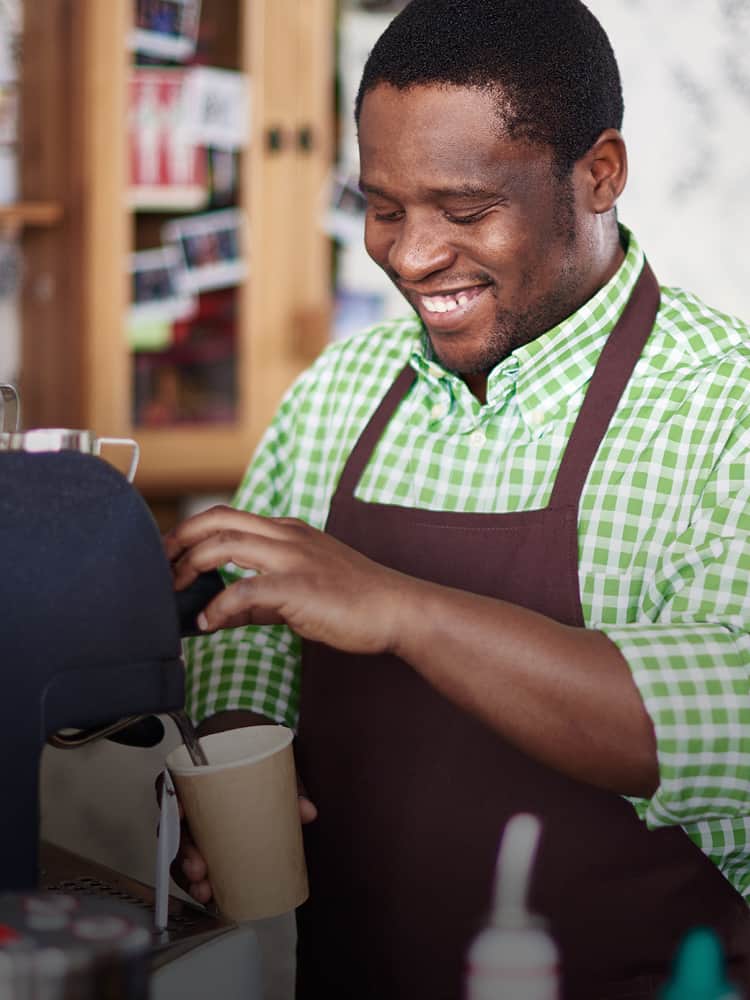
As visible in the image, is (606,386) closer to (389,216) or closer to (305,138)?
(389,216)

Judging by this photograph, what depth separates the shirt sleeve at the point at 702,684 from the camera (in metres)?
0.88

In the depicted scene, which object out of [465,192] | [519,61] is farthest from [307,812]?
[519,61]

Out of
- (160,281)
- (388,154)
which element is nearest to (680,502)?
(388,154)

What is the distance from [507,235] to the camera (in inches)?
44.8

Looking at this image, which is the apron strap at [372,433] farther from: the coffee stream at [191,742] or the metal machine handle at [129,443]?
the coffee stream at [191,742]

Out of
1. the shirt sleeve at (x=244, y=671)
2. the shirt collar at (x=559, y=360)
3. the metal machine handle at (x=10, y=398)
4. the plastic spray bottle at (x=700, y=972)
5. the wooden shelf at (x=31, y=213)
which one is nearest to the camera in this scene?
the plastic spray bottle at (x=700, y=972)

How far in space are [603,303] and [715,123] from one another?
3.98 ft

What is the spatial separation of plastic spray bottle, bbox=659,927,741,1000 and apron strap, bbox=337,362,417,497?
0.74 meters

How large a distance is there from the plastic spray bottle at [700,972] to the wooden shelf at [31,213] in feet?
7.53

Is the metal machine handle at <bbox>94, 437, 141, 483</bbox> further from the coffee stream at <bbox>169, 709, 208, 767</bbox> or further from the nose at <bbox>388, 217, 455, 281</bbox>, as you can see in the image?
the nose at <bbox>388, 217, 455, 281</bbox>

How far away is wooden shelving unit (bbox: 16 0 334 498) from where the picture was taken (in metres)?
2.62

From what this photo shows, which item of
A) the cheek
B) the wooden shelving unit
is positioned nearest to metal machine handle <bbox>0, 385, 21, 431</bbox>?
the cheek

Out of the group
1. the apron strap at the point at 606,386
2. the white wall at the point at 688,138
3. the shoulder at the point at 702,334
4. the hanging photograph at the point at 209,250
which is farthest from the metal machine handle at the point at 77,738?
the hanging photograph at the point at 209,250

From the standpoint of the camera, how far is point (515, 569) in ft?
3.75
